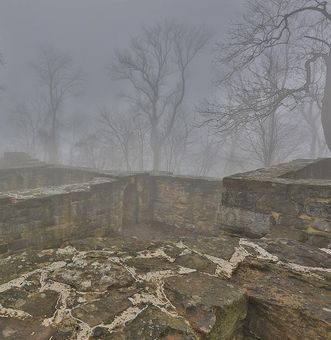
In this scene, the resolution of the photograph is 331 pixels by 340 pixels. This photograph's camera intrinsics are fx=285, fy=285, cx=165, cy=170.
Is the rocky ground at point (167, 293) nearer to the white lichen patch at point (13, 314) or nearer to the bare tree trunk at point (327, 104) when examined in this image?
the white lichen patch at point (13, 314)

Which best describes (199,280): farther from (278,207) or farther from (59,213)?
(59,213)

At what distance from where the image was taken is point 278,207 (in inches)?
133

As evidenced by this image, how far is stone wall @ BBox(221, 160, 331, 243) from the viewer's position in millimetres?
3119

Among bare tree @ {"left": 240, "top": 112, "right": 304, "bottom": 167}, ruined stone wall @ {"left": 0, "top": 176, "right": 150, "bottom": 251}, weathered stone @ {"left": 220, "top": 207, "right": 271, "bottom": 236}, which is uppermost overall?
bare tree @ {"left": 240, "top": 112, "right": 304, "bottom": 167}

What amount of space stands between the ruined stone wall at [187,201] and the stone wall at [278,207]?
16.9 ft

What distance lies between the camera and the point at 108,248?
2525mm

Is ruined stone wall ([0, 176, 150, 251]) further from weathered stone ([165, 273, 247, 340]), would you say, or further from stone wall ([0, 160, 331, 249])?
weathered stone ([165, 273, 247, 340])

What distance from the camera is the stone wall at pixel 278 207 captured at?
3119mm

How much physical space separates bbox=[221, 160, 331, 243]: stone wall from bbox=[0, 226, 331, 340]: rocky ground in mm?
672

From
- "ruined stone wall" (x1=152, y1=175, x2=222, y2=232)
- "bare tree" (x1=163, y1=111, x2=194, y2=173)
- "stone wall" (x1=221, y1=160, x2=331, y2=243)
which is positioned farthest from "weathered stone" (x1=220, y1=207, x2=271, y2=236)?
"bare tree" (x1=163, y1=111, x2=194, y2=173)

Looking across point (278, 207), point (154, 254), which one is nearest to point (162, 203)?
point (278, 207)

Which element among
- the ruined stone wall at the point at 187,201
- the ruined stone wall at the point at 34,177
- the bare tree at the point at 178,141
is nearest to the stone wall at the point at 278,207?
the ruined stone wall at the point at 187,201

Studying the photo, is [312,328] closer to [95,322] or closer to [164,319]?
[164,319]

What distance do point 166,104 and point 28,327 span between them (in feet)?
68.2
